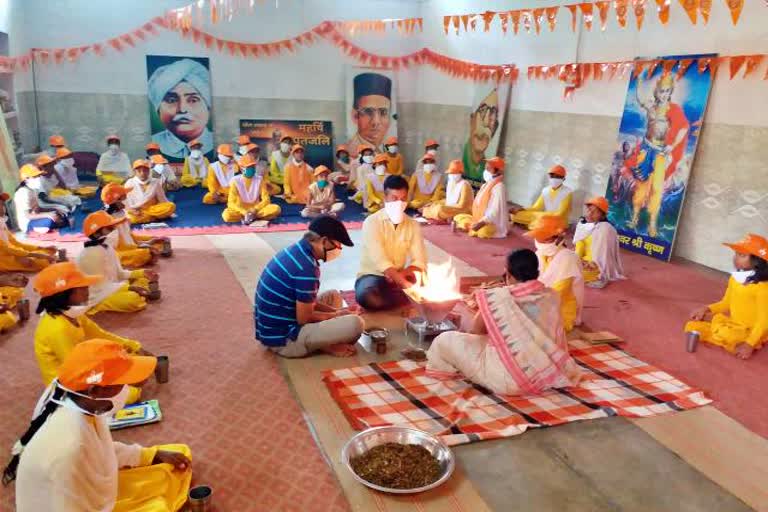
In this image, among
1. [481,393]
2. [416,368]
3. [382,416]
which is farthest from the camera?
[416,368]

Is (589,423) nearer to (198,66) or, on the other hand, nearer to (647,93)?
(647,93)

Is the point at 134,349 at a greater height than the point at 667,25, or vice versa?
the point at 667,25

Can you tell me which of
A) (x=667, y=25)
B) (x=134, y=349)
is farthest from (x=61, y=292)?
(x=667, y=25)

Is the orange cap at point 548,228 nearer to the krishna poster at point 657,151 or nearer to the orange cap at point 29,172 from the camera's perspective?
the krishna poster at point 657,151

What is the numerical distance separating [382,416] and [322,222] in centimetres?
141

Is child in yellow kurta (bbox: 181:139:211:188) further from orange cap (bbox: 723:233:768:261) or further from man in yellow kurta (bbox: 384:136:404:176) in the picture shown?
orange cap (bbox: 723:233:768:261)

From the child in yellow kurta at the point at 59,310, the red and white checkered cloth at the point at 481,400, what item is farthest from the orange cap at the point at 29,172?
the red and white checkered cloth at the point at 481,400

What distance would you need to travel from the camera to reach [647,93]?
26.6 feet

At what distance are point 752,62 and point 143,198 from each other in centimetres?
A: 808

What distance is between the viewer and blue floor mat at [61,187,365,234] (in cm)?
920

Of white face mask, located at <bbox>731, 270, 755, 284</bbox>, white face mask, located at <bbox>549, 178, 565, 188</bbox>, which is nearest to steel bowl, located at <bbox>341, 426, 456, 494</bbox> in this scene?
white face mask, located at <bbox>731, 270, 755, 284</bbox>

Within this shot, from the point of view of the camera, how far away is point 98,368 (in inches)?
93.3

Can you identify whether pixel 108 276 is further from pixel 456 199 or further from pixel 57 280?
pixel 456 199

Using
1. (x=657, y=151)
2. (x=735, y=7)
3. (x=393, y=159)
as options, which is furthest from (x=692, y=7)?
(x=393, y=159)
